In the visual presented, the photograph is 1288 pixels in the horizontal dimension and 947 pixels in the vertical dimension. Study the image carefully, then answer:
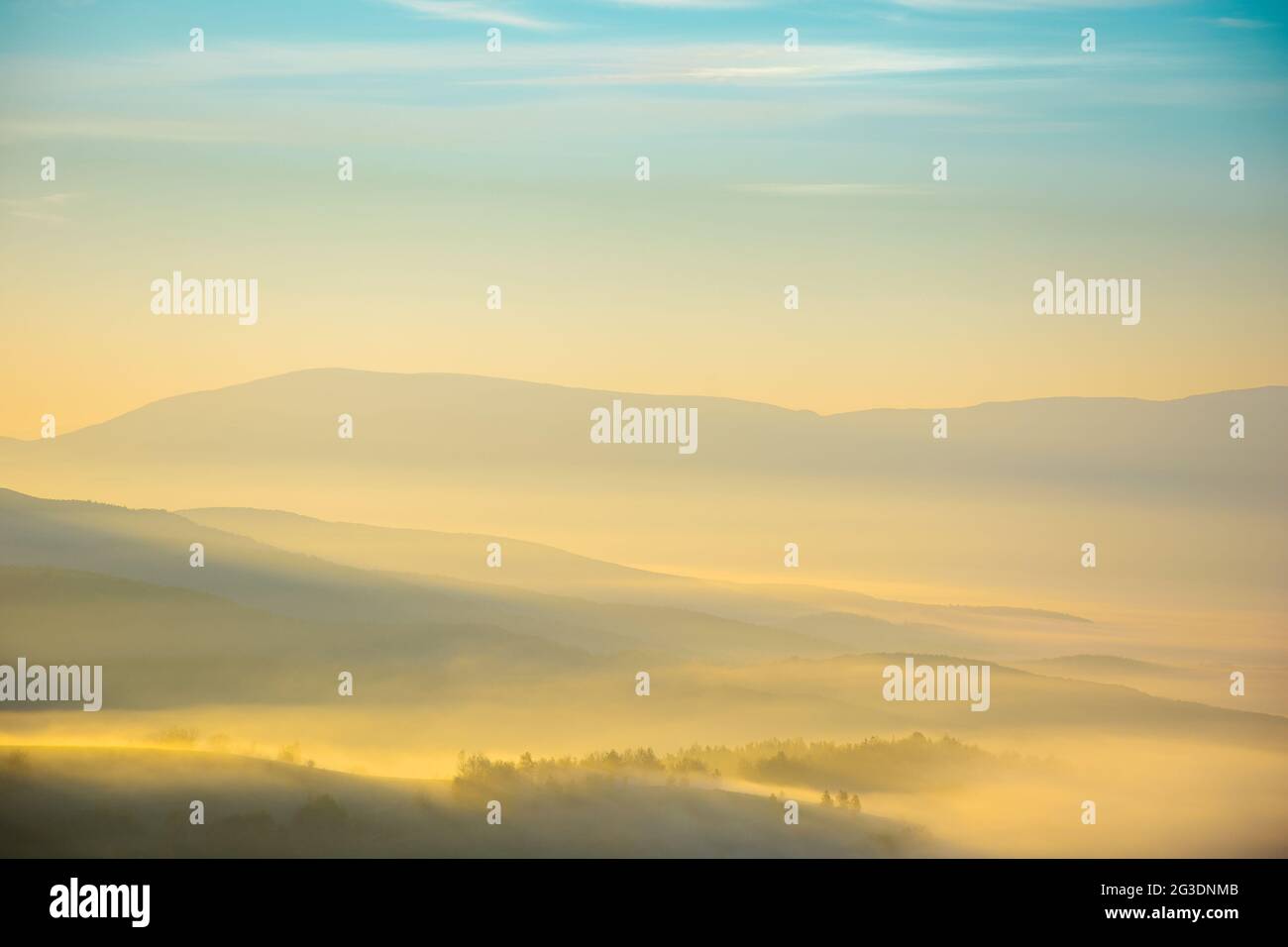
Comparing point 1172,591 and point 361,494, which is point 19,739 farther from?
point 1172,591

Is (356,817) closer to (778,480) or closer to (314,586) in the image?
(314,586)

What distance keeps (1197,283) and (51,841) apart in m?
7.53

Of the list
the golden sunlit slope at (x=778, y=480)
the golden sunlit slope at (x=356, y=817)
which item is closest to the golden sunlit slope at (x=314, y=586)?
the golden sunlit slope at (x=778, y=480)

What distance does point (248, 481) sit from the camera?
29.1 ft

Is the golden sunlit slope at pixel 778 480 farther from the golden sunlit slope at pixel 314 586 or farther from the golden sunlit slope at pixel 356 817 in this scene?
the golden sunlit slope at pixel 356 817

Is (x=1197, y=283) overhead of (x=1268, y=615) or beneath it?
overhead

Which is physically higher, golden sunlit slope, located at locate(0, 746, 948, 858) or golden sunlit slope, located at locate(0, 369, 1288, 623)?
golden sunlit slope, located at locate(0, 369, 1288, 623)
